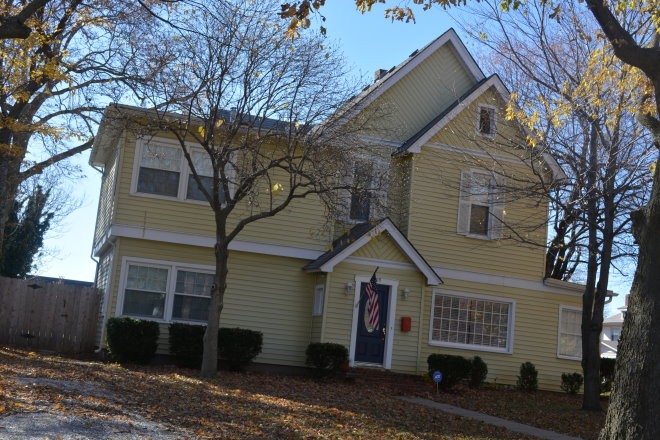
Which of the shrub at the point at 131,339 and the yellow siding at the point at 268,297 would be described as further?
the yellow siding at the point at 268,297

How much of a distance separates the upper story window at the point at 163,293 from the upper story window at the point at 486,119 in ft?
27.0

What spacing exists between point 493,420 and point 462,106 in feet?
30.9

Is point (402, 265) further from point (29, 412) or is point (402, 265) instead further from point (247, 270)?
point (29, 412)

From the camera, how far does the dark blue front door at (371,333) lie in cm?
1973

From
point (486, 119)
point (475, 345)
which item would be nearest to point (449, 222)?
point (486, 119)

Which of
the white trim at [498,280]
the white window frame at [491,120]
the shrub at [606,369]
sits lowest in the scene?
the shrub at [606,369]

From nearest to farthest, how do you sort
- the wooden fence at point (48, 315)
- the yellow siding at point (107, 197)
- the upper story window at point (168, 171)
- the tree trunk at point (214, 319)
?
the tree trunk at point (214, 319)
the upper story window at point (168, 171)
the yellow siding at point (107, 197)
the wooden fence at point (48, 315)

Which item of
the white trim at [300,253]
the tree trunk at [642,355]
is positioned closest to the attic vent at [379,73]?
the white trim at [300,253]

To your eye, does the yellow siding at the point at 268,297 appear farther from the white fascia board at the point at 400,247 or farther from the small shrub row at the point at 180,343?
the white fascia board at the point at 400,247

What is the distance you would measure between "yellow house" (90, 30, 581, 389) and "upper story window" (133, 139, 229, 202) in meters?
0.04

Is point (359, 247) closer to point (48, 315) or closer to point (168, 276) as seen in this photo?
point (168, 276)

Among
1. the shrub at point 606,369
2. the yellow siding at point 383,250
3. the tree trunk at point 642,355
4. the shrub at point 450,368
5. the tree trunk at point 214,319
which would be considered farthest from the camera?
the shrub at point 606,369

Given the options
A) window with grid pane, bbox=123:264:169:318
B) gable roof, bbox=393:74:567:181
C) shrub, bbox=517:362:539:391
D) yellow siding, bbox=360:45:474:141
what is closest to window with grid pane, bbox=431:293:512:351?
shrub, bbox=517:362:539:391

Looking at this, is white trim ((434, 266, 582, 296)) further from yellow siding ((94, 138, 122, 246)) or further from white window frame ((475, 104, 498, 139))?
yellow siding ((94, 138, 122, 246))
